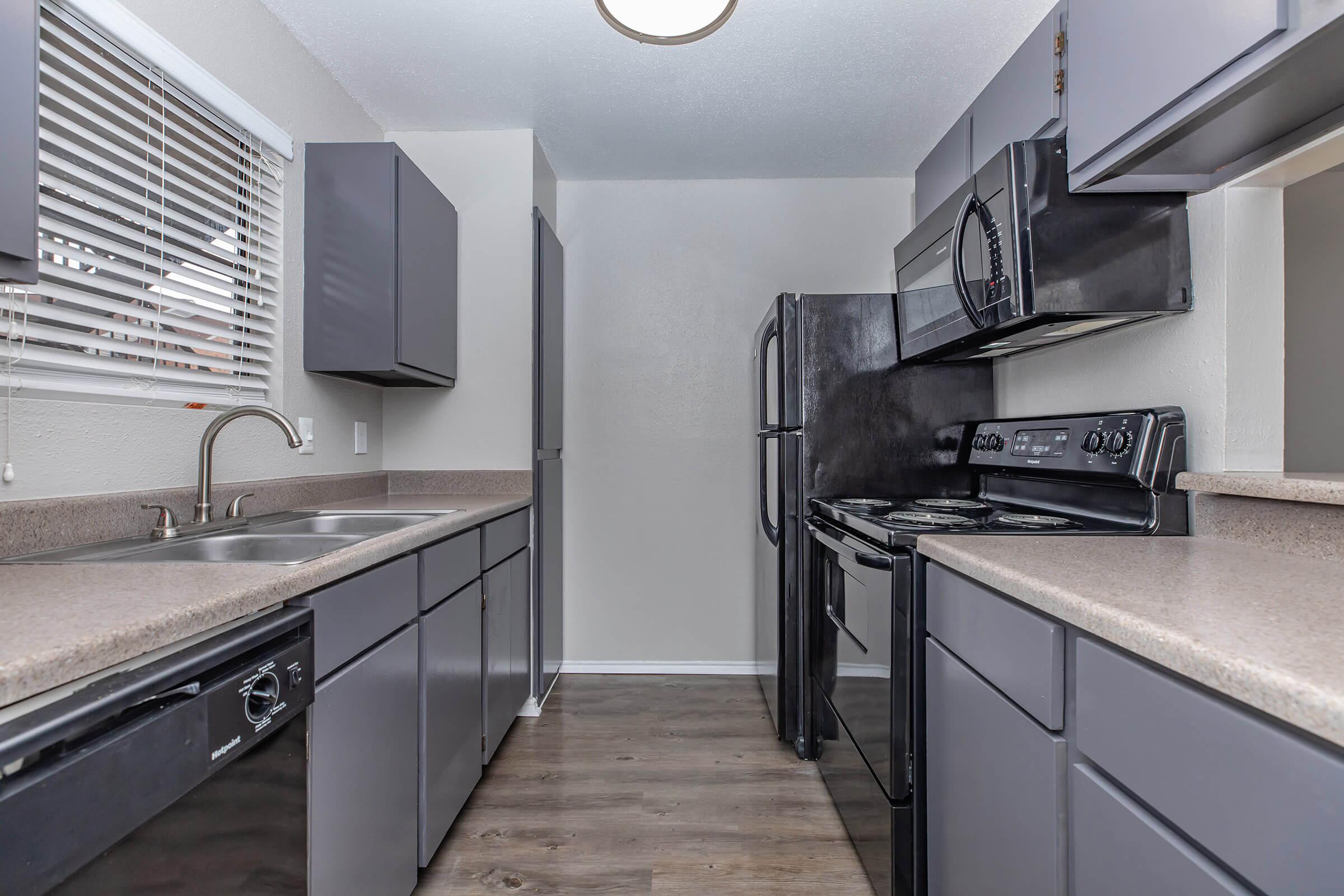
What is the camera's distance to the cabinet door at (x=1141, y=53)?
3.01ft

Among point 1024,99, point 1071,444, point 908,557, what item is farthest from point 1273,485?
point 1024,99

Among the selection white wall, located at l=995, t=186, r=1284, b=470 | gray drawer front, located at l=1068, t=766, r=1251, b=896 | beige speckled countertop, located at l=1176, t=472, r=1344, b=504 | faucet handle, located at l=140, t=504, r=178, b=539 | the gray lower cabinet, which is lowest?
the gray lower cabinet

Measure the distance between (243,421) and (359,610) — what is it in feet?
2.97

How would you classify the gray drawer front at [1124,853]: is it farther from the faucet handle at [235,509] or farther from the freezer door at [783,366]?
the faucet handle at [235,509]

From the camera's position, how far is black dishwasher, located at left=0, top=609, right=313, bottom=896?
22.6 inches

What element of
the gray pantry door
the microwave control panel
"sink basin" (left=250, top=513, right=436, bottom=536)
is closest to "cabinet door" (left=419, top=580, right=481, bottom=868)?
"sink basin" (left=250, top=513, right=436, bottom=536)

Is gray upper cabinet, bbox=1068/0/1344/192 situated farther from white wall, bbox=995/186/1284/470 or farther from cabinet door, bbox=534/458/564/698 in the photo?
cabinet door, bbox=534/458/564/698

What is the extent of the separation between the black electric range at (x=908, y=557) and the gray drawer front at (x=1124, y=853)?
0.52 metres

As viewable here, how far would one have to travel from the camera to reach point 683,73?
221cm

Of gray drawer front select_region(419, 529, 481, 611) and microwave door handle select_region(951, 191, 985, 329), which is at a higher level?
microwave door handle select_region(951, 191, 985, 329)

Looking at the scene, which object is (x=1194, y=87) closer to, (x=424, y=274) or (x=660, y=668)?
(x=424, y=274)

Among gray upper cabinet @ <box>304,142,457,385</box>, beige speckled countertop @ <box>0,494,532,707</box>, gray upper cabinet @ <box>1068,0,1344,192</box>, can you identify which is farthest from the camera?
gray upper cabinet @ <box>304,142,457,385</box>

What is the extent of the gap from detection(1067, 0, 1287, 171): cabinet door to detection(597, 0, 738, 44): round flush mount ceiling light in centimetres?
75

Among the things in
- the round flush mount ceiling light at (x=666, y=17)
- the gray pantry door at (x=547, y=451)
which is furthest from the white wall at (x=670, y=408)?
the round flush mount ceiling light at (x=666, y=17)
